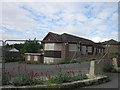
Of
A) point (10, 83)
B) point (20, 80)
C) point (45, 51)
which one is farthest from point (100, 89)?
point (45, 51)

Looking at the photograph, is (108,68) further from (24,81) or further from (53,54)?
(53,54)

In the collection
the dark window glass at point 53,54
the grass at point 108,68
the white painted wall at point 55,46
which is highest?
the white painted wall at point 55,46

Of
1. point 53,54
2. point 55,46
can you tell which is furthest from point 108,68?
point 53,54

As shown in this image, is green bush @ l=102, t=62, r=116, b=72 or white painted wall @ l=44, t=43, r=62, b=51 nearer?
green bush @ l=102, t=62, r=116, b=72

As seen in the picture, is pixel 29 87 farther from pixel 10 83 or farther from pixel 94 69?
pixel 94 69

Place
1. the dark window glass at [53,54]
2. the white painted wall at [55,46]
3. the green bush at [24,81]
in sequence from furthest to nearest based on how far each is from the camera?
the dark window glass at [53,54] → the white painted wall at [55,46] → the green bush at [24,81]

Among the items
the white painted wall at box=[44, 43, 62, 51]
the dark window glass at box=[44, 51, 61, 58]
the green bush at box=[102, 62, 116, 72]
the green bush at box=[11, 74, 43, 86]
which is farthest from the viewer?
the dark window glass at box=[44, 51, 61, 58]

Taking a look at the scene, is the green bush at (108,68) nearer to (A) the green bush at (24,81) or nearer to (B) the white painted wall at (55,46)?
(A) the green bush at (24,81)

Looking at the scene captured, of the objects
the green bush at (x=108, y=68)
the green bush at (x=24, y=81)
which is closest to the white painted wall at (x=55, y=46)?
the green bush at (x=108, y=68)

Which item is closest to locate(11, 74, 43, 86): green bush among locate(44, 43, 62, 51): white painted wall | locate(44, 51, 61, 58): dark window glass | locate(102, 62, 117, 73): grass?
locate(102, 62, 117, 73): grass

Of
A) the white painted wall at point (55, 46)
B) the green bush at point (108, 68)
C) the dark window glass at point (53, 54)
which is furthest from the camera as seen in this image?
the dark window glass at point (53, 54)

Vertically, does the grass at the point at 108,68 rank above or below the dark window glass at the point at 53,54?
below

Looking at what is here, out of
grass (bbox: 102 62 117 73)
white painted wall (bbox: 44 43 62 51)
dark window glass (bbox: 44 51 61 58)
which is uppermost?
white painted wall (bbox: 44 43 62 51)

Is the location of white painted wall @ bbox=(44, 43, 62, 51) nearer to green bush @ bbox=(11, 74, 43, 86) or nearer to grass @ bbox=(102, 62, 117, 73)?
grass @ bbox=(102, 62, 117, 73)
